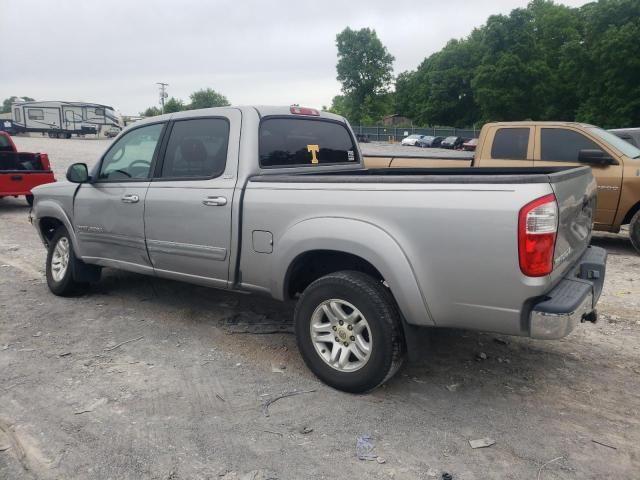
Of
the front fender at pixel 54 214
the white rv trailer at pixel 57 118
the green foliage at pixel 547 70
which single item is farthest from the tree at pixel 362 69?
the front fender at pixel 54 214

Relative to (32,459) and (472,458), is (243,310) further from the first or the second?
(472,458)

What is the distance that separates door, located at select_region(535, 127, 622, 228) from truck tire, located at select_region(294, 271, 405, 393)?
16.1 ft

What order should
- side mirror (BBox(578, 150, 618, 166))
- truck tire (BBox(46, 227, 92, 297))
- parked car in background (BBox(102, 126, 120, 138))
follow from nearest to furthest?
1. truck tire (BBox(46, 227, 92, 297))
2. side mirror (BBox(578, 150, 618, 166))
3. parked car in background (BBox(102, 126, 120, 138))

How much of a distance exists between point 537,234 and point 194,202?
8.13 feet

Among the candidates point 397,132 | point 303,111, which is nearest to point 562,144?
point 303,111

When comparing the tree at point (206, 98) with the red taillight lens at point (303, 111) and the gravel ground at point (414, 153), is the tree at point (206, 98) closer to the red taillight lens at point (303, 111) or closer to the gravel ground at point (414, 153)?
the gravel ground at point (414, 153)

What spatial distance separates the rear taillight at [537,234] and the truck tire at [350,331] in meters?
0.84

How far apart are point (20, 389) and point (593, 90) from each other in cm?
4864

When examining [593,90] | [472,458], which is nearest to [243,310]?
[472,458]

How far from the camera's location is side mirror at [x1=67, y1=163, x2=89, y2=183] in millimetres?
4883

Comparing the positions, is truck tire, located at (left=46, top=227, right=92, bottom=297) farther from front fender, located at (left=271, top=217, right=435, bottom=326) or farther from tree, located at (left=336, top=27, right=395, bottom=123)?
tree, located at (left=336, top=27, right=395, bottom=123)

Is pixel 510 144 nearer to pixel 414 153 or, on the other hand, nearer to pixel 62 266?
pixel 414 153

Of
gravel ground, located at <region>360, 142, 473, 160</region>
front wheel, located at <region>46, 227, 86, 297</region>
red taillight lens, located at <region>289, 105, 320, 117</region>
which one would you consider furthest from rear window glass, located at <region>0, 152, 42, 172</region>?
red taillight lens, located at <region>289, 105, 320, 117</region>

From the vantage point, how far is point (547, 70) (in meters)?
51.2
